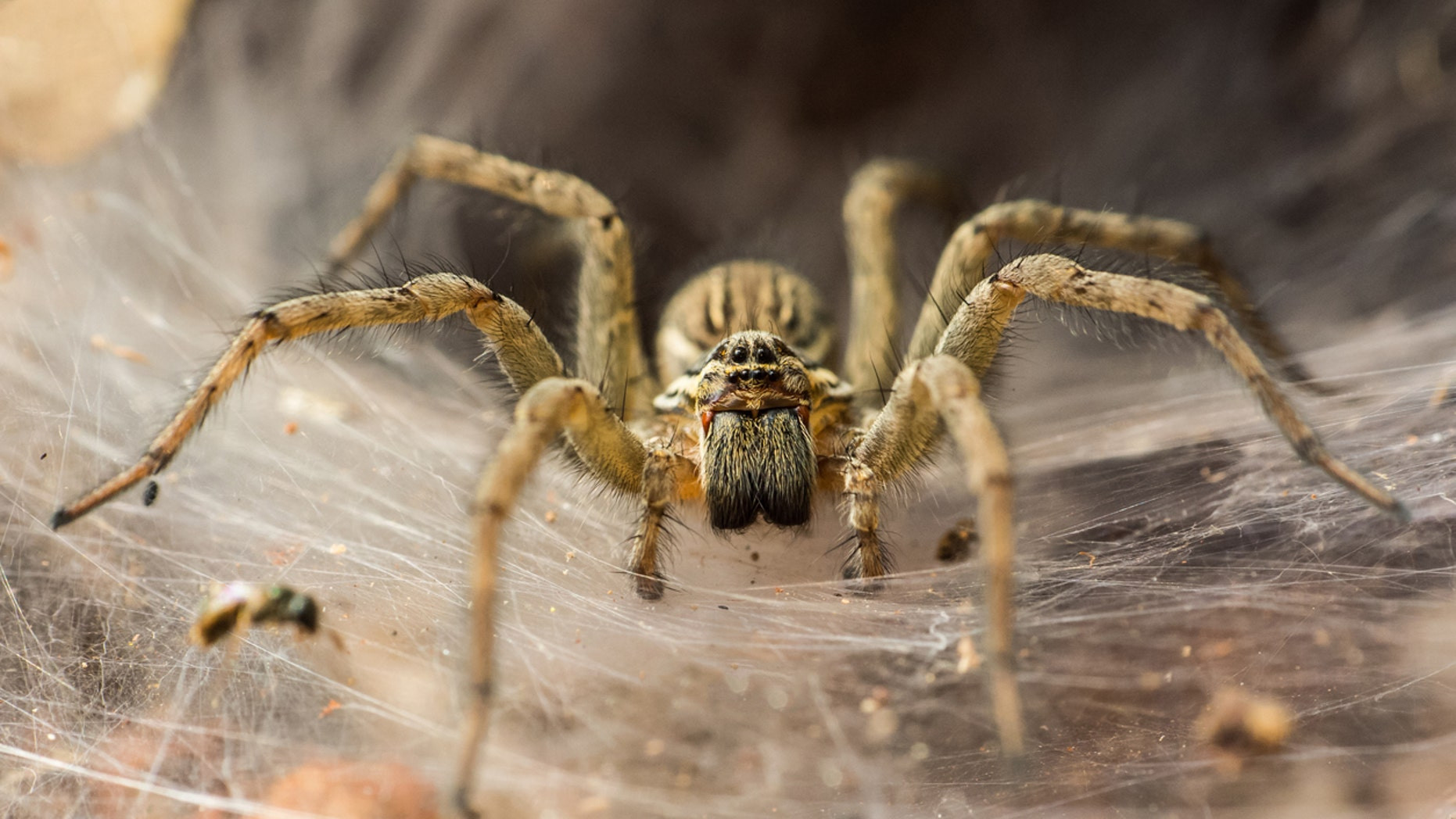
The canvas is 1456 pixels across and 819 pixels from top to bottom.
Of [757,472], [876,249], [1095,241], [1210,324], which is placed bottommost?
[757,472]

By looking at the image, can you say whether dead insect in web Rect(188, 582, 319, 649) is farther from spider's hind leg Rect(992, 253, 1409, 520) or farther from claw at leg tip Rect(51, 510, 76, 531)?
spider's hind leg Rect(992, 253, 1409, 520)

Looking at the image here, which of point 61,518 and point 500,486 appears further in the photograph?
point 61,518

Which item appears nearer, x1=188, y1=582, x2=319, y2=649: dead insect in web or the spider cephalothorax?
x1=188, y1=582, x2=319, y2=649: dead insect in web

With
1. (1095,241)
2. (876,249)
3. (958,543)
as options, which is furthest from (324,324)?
(1095,241)

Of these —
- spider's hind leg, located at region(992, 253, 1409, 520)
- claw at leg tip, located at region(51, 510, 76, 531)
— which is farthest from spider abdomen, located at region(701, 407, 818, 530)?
claw at leg tip, located at region(51, 510, 76, 531)

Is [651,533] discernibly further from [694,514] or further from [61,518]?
[61,518]

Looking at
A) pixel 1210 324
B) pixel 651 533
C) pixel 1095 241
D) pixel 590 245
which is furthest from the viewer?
pixel 590 245
